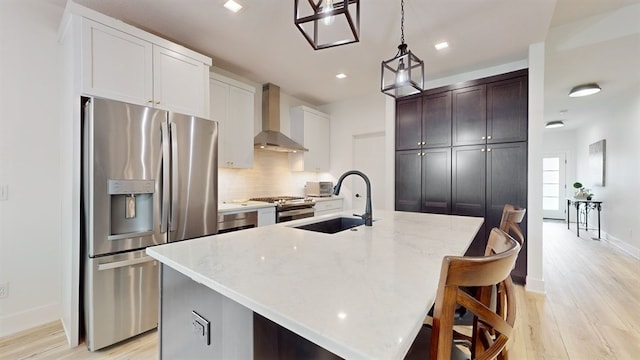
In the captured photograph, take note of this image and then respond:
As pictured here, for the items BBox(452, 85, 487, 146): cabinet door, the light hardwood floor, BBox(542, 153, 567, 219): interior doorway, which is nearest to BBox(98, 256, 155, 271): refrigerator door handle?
the light hardwood floor

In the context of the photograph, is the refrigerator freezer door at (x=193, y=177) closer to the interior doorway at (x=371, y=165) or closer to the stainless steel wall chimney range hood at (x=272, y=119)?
the stainless steel wall chimney range hood at (x=272, y=119)

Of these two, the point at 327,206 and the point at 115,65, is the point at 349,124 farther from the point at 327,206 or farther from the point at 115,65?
the point at 115,65

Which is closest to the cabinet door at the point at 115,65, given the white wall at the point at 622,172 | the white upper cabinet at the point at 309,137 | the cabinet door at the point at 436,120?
the white upper cabinet at the point at 309,137

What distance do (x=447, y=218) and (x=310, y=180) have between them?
310cm

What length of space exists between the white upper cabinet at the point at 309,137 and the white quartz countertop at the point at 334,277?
3.00m

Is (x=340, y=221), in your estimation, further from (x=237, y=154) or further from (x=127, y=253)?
(x=237, y=154)

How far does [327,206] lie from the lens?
4.37 metres

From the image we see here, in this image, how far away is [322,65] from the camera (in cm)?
341

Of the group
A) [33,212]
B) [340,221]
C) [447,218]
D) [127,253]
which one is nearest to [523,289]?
[447,218]

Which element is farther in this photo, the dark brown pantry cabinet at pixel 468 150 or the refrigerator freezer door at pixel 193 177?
the dark brown pantry cabinet at pixel 468 150

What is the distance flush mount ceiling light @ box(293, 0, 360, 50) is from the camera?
1224mm

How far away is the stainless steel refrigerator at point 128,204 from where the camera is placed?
1.86 meters

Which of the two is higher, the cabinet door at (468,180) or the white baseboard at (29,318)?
the cabinet door at (468,180)

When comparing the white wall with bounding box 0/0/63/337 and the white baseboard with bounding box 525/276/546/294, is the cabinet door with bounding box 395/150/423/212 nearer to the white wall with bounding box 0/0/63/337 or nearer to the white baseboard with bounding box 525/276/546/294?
the white baseboard with bounding box 525/276/546/294
